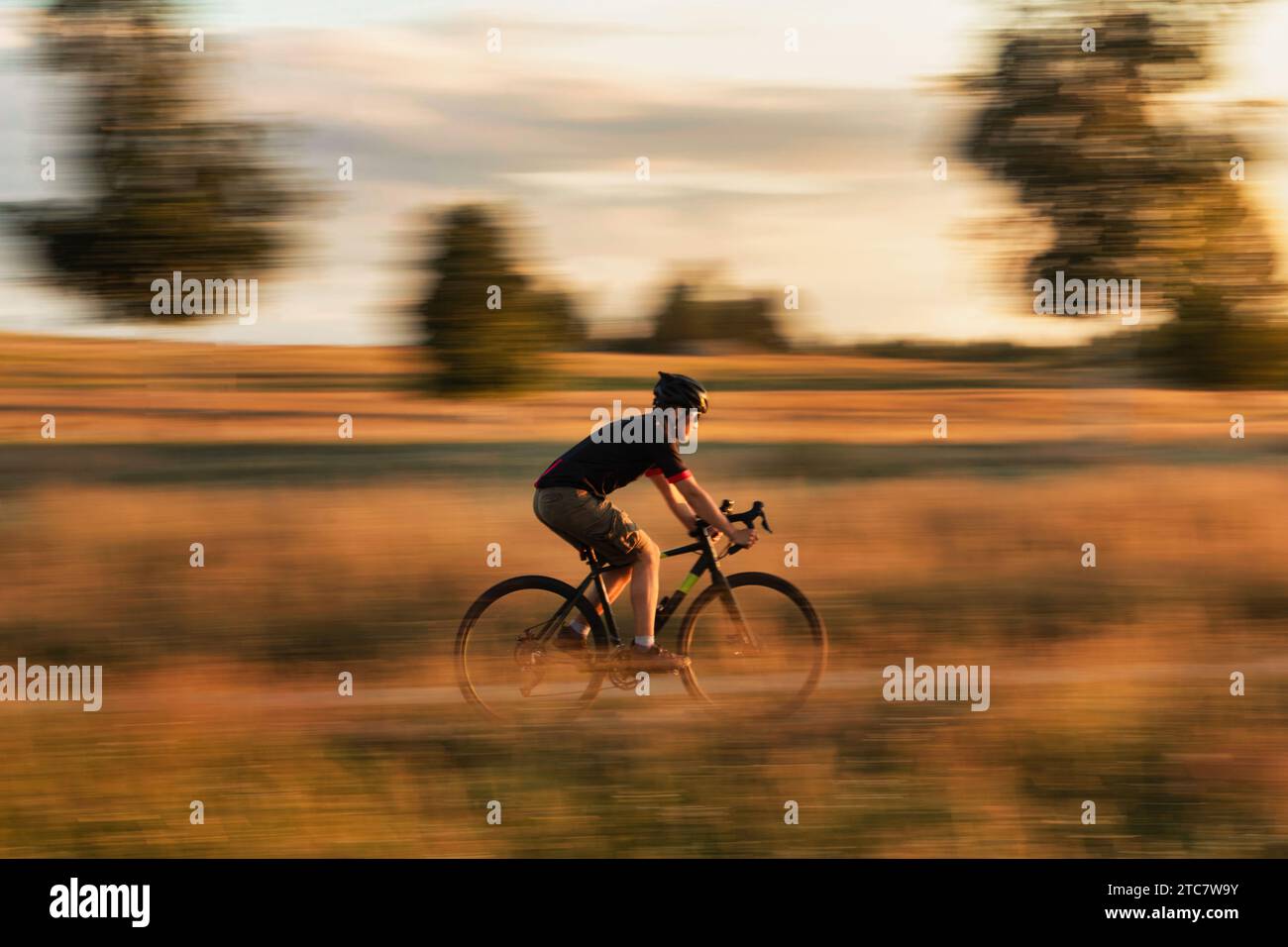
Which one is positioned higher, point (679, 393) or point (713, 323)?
point (713, 323)

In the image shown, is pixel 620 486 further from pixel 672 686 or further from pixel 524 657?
pixel 672 686

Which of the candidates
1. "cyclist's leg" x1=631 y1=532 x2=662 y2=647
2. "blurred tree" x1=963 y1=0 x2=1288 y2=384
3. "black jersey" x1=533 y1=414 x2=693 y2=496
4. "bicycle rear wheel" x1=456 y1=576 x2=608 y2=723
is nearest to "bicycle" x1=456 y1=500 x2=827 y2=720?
"bicycle rear wheel" x1=456 y1=576 x2=608 y2=723

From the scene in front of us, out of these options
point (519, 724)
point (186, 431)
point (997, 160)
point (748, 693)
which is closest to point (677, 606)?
point (748, 693)

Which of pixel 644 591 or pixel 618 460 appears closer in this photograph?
pixel 618 460

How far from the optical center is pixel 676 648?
5762 mm

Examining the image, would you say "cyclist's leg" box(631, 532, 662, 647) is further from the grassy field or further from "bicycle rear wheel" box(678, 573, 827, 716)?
the grassy field

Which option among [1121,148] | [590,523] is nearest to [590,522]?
[590,523]

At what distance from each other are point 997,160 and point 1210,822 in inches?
317

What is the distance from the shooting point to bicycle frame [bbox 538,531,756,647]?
18.5 ft

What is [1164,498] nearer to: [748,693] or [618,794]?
[748,693]

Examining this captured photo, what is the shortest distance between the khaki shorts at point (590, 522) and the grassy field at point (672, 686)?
681 mm

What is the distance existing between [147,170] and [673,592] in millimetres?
9348

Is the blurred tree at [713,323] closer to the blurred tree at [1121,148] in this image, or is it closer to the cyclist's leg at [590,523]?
the blurred tree at [1121,148]

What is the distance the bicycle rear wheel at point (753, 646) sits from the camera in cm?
577
